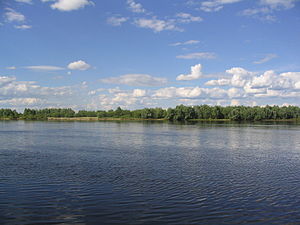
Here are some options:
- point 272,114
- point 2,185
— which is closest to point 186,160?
point 2,185

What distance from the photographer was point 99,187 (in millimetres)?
16438

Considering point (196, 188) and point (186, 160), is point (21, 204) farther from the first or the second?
point (186, 160)

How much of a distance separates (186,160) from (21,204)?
52.5 feet

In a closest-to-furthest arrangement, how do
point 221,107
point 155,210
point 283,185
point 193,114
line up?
point 155,210 → point 283,185 → point 193,114 → point 221,107

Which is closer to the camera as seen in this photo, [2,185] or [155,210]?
[155,210]

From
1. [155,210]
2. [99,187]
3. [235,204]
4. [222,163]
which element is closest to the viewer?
[155,210]

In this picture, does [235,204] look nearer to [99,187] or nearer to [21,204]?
[99,187]

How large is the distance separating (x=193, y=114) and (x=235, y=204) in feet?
551

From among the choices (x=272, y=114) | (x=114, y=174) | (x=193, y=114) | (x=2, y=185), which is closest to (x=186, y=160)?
(x=114, y=174)

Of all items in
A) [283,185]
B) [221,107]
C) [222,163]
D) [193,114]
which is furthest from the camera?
[221,107]

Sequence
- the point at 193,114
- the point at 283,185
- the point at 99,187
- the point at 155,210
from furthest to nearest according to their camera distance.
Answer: the point at 193,114
the point at 283,185
the point at 99,187
the point at 155,210

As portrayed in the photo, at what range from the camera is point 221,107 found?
193750mm

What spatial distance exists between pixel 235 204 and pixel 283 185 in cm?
561

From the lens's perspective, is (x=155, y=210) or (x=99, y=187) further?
(x=99, y=187)
